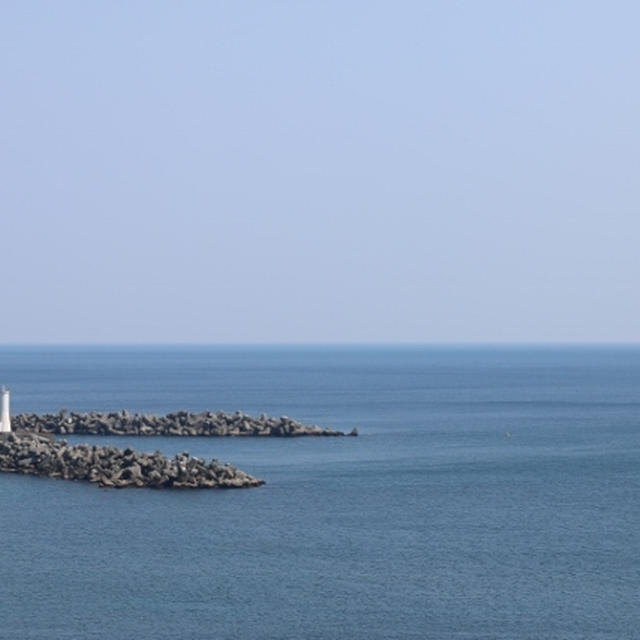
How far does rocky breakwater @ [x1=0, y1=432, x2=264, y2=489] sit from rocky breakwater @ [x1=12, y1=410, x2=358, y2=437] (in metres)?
17.2

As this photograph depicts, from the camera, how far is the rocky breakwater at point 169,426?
283 ft

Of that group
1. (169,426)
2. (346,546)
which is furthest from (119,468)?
(169,426)

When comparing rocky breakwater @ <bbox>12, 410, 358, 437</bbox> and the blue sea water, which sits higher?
rocky breakwater @ <bbox>12, 410, 358, 437</bbox>

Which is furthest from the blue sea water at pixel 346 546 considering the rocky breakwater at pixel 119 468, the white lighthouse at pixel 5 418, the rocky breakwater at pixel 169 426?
the white lighthouse at pixel 5 418

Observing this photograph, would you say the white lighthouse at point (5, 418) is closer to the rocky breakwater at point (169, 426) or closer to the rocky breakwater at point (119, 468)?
the rocky breakwater at point (169, 426)

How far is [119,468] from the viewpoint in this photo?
6184 centimetres

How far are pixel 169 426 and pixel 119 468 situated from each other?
84.6ft

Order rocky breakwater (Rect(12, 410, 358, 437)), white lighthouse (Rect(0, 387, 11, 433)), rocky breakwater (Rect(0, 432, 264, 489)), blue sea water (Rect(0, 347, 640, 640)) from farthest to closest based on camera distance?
rocky breakwater (Rect(12, 410, 358, 437)), white lighthouse (Rect(0, 387, 11, 433)), rocky breakwater (Rect(0, 432, 264, 489)), blue sea water (Rect(0, 347, 640, 640))

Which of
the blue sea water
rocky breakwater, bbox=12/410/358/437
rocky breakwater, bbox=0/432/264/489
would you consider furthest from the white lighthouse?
rocky breakwater, bbox=0/432/264/489

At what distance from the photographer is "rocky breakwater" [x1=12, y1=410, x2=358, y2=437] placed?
86.3 meters

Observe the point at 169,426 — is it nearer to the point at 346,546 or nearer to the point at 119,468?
the point at 119,468

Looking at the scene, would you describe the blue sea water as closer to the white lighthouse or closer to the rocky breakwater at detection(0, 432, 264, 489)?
the rocky breakwater at detection(0, 432, 264, 489)

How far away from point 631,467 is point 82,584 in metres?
36.8

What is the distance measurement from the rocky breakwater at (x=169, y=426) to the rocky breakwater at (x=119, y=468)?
17192 mm
